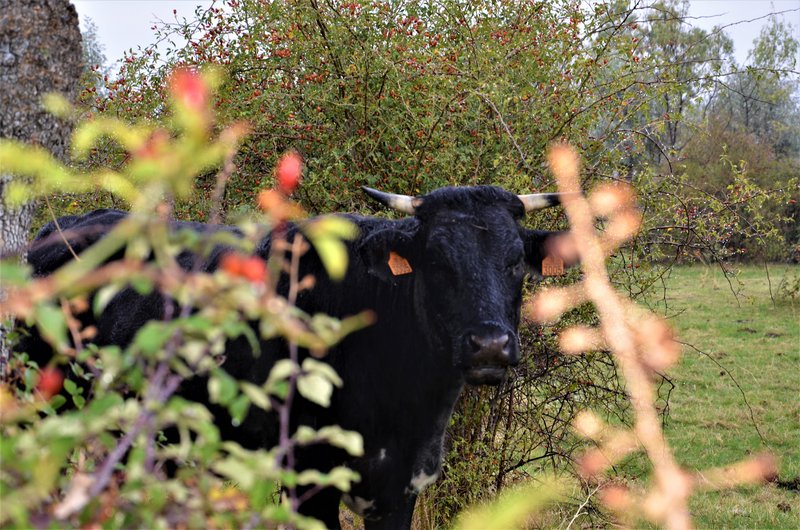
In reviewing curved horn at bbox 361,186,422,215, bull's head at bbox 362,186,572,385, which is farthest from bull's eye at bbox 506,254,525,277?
curved horn at bbox 361,186,422,215

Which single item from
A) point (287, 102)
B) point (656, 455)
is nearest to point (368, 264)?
point (287, 102)

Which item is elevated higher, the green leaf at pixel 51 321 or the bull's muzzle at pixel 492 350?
the bull's muzzle at pixel 492 350

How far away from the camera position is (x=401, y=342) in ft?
13.7

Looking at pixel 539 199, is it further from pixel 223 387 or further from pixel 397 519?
pixel 223 387

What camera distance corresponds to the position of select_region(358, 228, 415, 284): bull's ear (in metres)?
4.02

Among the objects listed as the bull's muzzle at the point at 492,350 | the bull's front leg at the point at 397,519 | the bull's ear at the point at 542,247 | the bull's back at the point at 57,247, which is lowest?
the bull's front leg at the point at 397,519

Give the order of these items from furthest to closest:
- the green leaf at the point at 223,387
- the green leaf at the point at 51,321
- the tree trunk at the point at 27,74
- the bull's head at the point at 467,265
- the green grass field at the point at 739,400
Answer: the green grass field at the point at 739,400, the bull's head at the point at 467,265, the tree trunk at the point at 27,74, the green leaf at the point at 223,387, the green leaf at the point at 51,321

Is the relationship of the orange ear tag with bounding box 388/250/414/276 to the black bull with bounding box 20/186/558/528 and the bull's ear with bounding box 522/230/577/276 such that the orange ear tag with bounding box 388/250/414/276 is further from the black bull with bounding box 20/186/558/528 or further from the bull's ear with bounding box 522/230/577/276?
the bull's ear with bounding box 522/230/577/276

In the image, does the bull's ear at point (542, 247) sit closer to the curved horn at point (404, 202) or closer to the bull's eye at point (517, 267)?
the bull's eye at point (517, 267)

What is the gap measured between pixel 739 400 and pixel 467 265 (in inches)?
311

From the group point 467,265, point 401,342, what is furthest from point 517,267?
point 401,342

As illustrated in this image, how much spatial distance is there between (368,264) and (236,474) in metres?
2.54

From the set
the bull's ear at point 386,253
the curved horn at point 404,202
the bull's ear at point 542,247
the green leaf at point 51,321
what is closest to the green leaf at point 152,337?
the green leaf at point 51,321

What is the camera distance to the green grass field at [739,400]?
23.1ft
